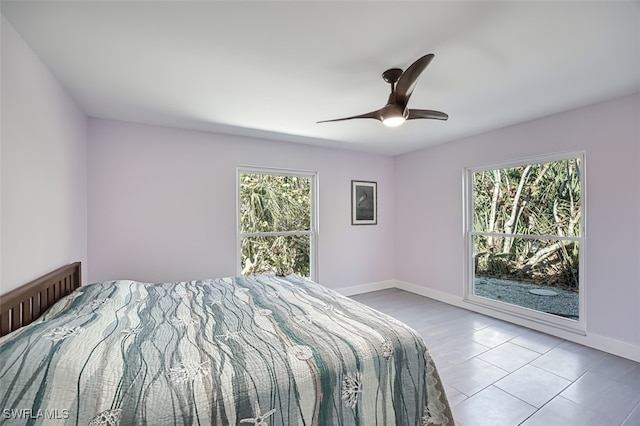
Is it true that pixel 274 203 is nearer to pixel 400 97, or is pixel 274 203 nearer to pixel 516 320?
pixel 400 97

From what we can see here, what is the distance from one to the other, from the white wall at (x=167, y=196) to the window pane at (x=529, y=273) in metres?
2.30

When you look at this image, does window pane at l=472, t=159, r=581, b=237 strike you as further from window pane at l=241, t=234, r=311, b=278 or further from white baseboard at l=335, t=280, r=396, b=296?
window pane at l=241, t=234, r=311, b=278

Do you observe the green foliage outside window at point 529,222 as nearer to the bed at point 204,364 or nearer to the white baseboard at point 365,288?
the white baseboard at point 365,288

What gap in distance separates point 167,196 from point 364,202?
2954 millimetres

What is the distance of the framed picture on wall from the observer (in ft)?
15.5

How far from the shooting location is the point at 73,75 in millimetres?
2137

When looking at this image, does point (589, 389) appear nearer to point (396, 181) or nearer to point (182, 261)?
point (396, 181)

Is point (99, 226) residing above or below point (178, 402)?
above

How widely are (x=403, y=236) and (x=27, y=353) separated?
15.4 feet

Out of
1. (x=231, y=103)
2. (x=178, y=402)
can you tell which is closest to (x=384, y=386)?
(x=178, y=402)

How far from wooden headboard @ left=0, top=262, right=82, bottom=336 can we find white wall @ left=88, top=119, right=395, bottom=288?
85cm

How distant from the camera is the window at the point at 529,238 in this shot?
120 inches

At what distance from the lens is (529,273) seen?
11.4ft

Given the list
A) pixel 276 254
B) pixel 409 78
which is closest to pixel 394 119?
pixel 409 78
